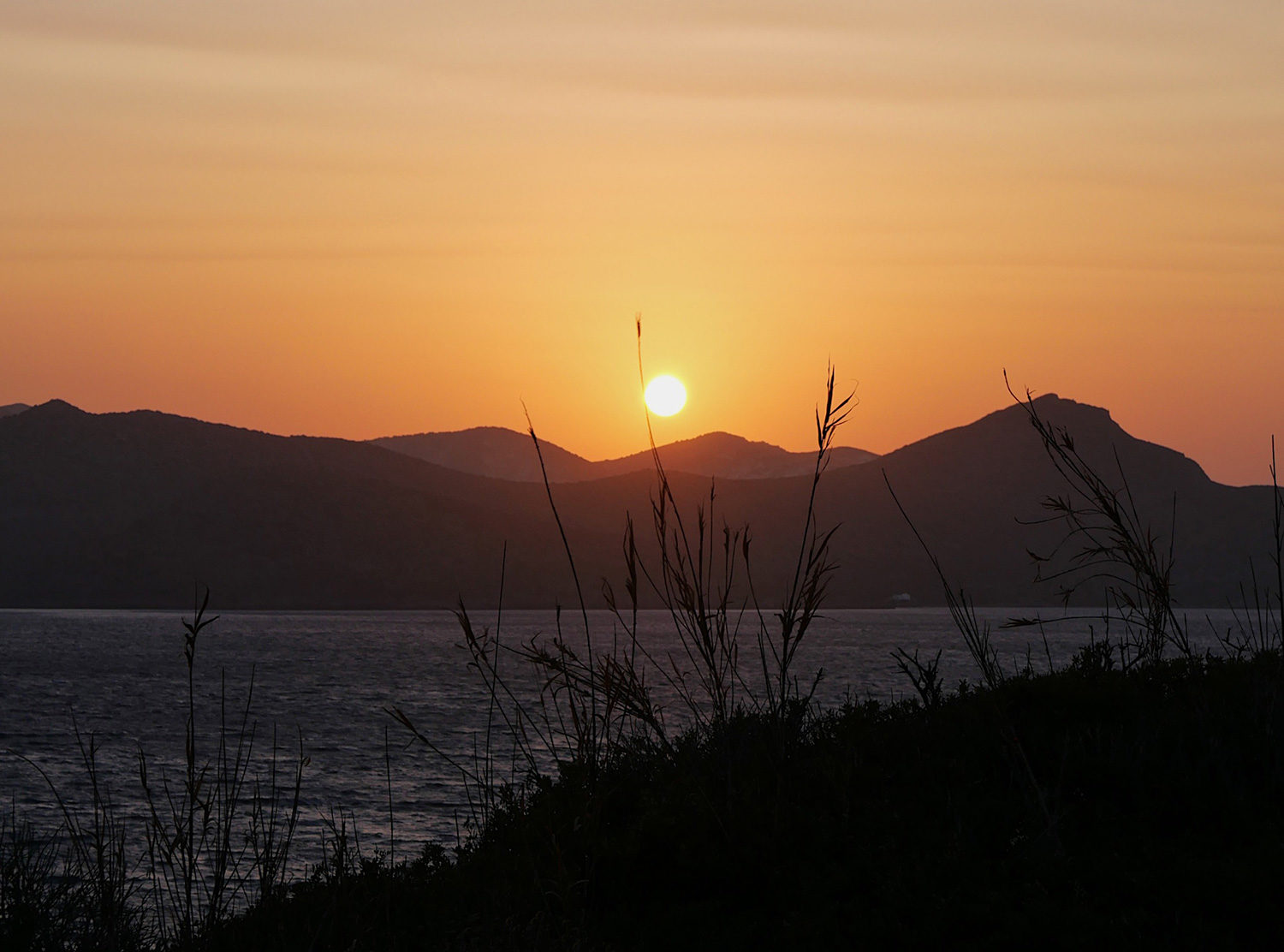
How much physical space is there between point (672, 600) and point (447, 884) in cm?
268

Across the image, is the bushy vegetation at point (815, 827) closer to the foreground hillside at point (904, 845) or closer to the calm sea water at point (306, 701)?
the foreground hillside at point (904, 845)

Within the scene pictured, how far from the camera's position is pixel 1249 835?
6316 mm

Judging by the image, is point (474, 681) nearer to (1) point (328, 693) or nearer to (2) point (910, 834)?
(1) point (328, 693)

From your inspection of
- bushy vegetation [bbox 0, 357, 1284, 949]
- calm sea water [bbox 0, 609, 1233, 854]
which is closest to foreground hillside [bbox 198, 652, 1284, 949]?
bushy vegetation [bbox 0, 357, 1284, 949]

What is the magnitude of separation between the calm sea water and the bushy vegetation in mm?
723

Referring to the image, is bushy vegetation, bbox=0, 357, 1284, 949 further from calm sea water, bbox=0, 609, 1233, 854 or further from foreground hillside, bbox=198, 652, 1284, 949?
calm sea water, bbox=0, 609, 1233, 854

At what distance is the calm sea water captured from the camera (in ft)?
88.8

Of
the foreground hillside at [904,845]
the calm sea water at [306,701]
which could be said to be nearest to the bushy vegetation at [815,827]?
the foreground hillside at [904,845]

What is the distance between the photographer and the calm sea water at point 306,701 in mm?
27078

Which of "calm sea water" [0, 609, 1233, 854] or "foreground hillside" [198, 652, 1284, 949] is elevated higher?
"foreground hillside" [198, 652, 1284, 949]

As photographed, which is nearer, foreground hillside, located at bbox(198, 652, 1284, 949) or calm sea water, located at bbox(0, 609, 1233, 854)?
foreground hillside, located at bbox(198, 652, 1284, 949)

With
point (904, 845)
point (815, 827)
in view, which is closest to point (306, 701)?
point (815, 827)

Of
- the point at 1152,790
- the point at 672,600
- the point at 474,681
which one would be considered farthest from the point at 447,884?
the point at 474,681

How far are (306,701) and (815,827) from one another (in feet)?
179
